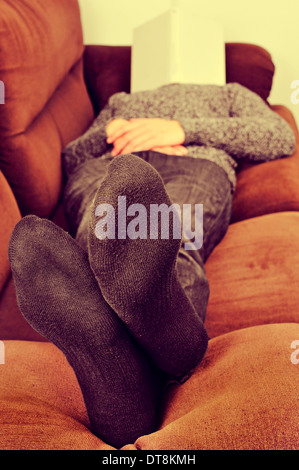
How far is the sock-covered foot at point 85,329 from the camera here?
0.45m

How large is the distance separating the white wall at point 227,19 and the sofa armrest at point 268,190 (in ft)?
3.53

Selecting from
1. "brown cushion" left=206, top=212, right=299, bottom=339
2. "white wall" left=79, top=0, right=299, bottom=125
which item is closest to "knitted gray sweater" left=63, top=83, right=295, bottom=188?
"brown cushion" left=206, top=212, right=299, bottom=339

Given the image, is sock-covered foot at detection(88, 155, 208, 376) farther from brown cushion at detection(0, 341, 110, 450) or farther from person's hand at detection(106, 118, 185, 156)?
person's hand at detection(106, 118, 185, 156)

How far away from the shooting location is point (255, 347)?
49 cm

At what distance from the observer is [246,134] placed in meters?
1.01

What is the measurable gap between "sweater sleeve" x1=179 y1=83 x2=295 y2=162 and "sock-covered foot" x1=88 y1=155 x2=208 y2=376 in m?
0.55

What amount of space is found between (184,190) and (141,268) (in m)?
0.38

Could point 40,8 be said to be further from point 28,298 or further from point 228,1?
point 228,1

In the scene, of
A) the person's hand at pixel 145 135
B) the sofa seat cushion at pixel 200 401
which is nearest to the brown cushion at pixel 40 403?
the sofa seat cushion at pixel 200 401

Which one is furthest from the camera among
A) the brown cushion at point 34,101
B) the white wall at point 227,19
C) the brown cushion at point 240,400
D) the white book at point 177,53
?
the white wall at point 227,19

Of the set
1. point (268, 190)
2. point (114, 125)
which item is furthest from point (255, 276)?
point (114, 125)

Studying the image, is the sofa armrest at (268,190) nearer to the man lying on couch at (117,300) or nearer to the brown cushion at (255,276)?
the brown cushion at (255,276)

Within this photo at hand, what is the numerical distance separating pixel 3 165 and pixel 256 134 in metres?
0.64
